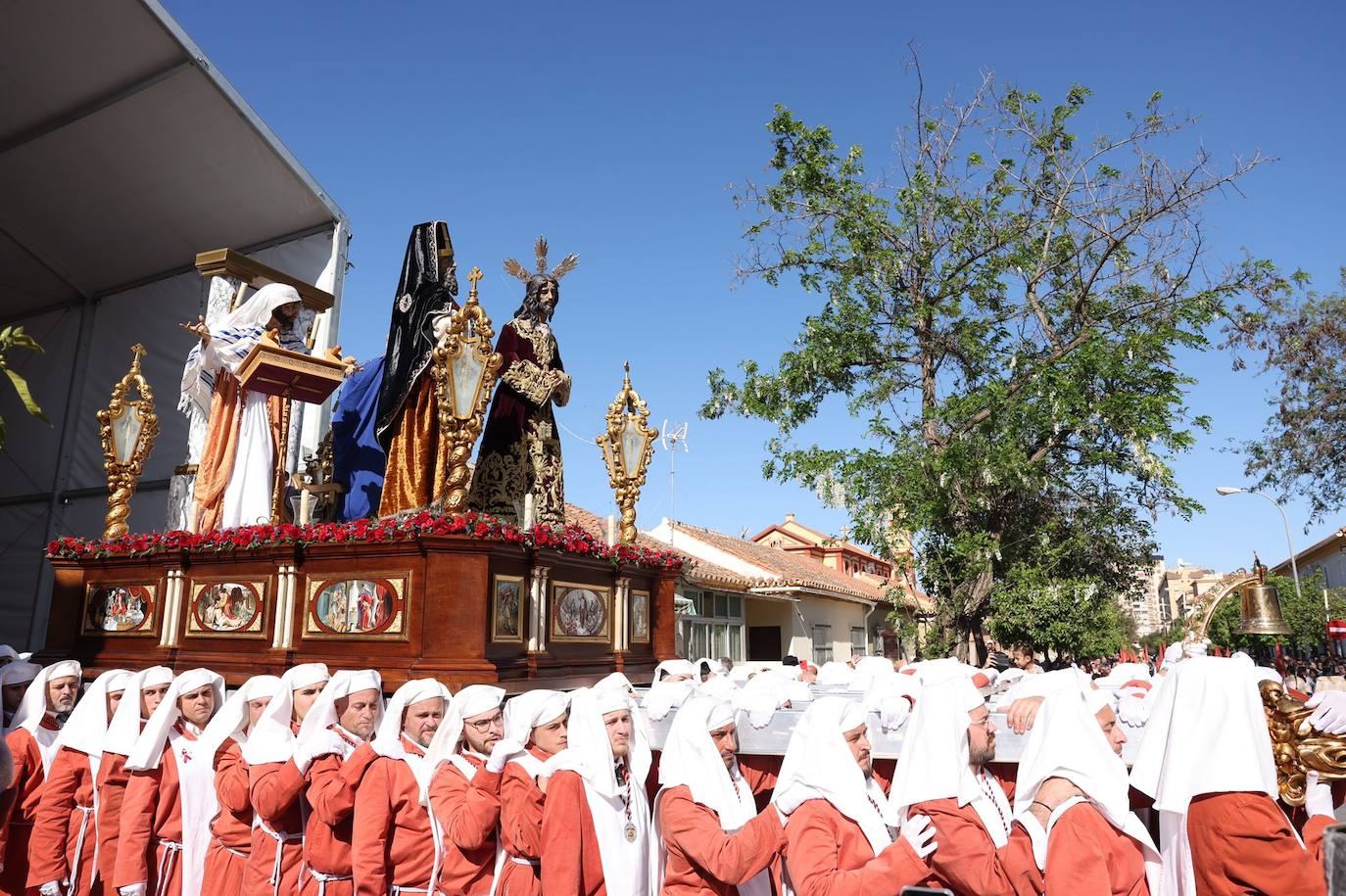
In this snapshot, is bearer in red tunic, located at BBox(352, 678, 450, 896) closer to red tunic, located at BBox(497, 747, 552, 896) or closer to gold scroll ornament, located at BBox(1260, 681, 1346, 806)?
red tunic, located at BBox(497, 747, 552, 896)

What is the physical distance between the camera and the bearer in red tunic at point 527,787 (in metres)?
4.32

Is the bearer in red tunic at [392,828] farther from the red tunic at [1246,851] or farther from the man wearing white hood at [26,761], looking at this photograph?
the red tunic at [1246,851]

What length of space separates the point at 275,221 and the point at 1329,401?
20.2m

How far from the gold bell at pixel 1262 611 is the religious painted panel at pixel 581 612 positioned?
5491 millimetres

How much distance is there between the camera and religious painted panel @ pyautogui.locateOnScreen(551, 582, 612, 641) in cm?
768

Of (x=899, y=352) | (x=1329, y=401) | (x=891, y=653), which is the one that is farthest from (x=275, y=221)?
(x=891, y=653)

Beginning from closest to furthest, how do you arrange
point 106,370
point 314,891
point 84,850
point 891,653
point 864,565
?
point 314,891 < point 84,850 < point 106,370 < point 891,653 < point 864,565

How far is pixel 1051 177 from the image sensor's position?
1631 centimetres

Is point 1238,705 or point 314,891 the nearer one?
point 1238,705

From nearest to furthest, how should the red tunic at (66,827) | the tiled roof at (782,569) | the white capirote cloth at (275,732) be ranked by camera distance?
the white capirote cloth at (275,732), the red tunic at (66,827), the tiled roof at (782,569)

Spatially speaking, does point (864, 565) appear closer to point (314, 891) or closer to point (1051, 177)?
point (1051, 177)

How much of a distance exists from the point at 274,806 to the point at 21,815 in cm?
235

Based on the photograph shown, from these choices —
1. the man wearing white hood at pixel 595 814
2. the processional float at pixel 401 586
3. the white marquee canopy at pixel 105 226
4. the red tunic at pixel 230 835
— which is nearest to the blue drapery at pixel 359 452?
the processional float at pixel 401 586

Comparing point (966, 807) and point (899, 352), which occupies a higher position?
point (899, 352)
